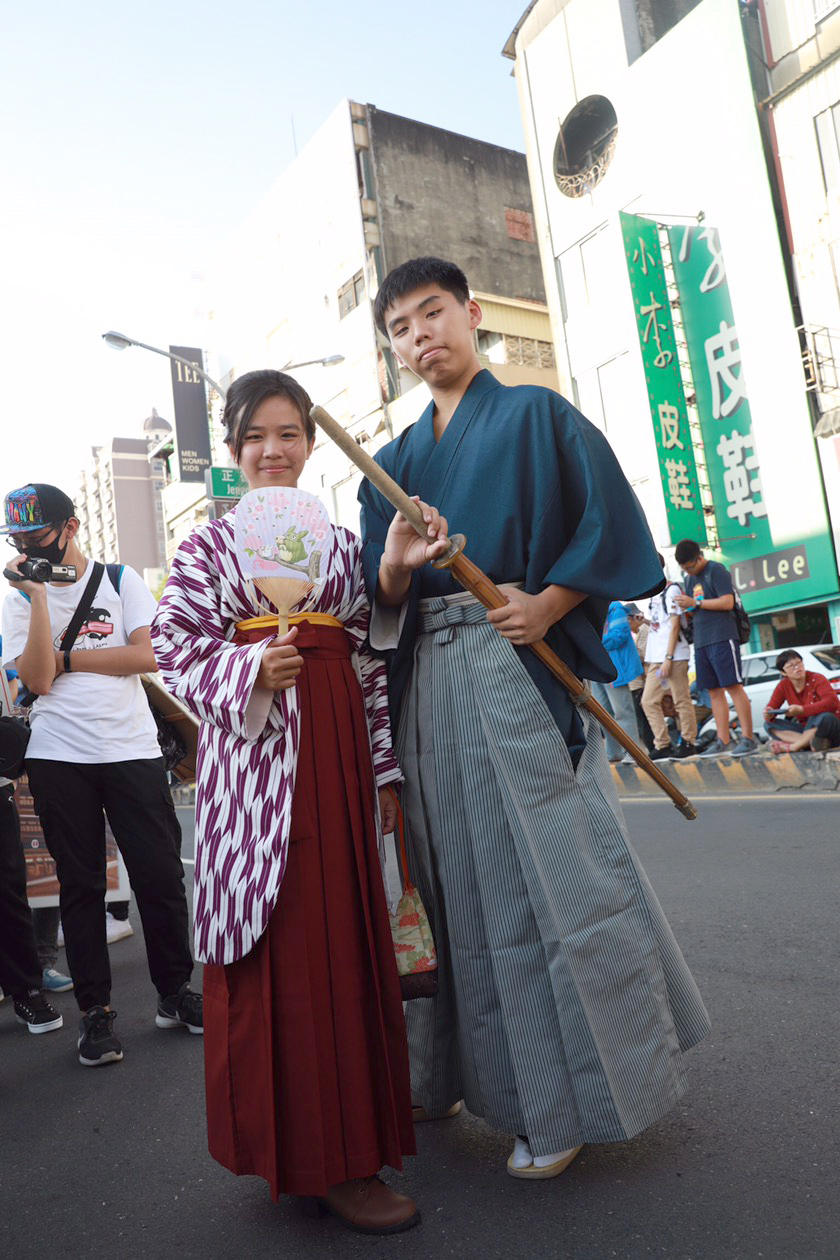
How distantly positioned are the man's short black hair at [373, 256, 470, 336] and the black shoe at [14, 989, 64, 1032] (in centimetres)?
284

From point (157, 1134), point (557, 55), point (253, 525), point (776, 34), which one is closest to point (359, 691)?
point (253, 525)

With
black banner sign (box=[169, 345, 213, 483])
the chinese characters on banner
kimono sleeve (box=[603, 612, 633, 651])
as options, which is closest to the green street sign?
kimono sleeve (box=[603, 612, 633, 651])

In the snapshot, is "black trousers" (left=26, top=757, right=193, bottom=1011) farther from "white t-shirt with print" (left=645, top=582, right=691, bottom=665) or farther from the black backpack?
"white t-shirt with print" (left=645, top=582, right=691, bottom=665)

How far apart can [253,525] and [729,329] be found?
17.0 meters

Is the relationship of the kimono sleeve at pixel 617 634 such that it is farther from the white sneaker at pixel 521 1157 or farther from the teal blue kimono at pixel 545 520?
the white sneaker at pixel 521 1157

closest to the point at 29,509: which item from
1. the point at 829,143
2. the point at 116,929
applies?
the point at 116,929

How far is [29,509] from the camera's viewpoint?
357 centimetres

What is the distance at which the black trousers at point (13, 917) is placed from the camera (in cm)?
385

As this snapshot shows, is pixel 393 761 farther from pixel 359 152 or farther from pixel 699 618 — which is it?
pixel 359 152

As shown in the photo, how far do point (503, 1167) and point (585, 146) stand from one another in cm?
2200

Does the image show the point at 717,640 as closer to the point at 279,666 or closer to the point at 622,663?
the point at 622,663

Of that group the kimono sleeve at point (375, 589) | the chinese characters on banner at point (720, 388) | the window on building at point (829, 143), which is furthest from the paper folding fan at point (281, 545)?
the window on building at point (829, 143)

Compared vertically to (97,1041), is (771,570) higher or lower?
higher

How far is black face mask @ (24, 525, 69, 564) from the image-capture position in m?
3.60
